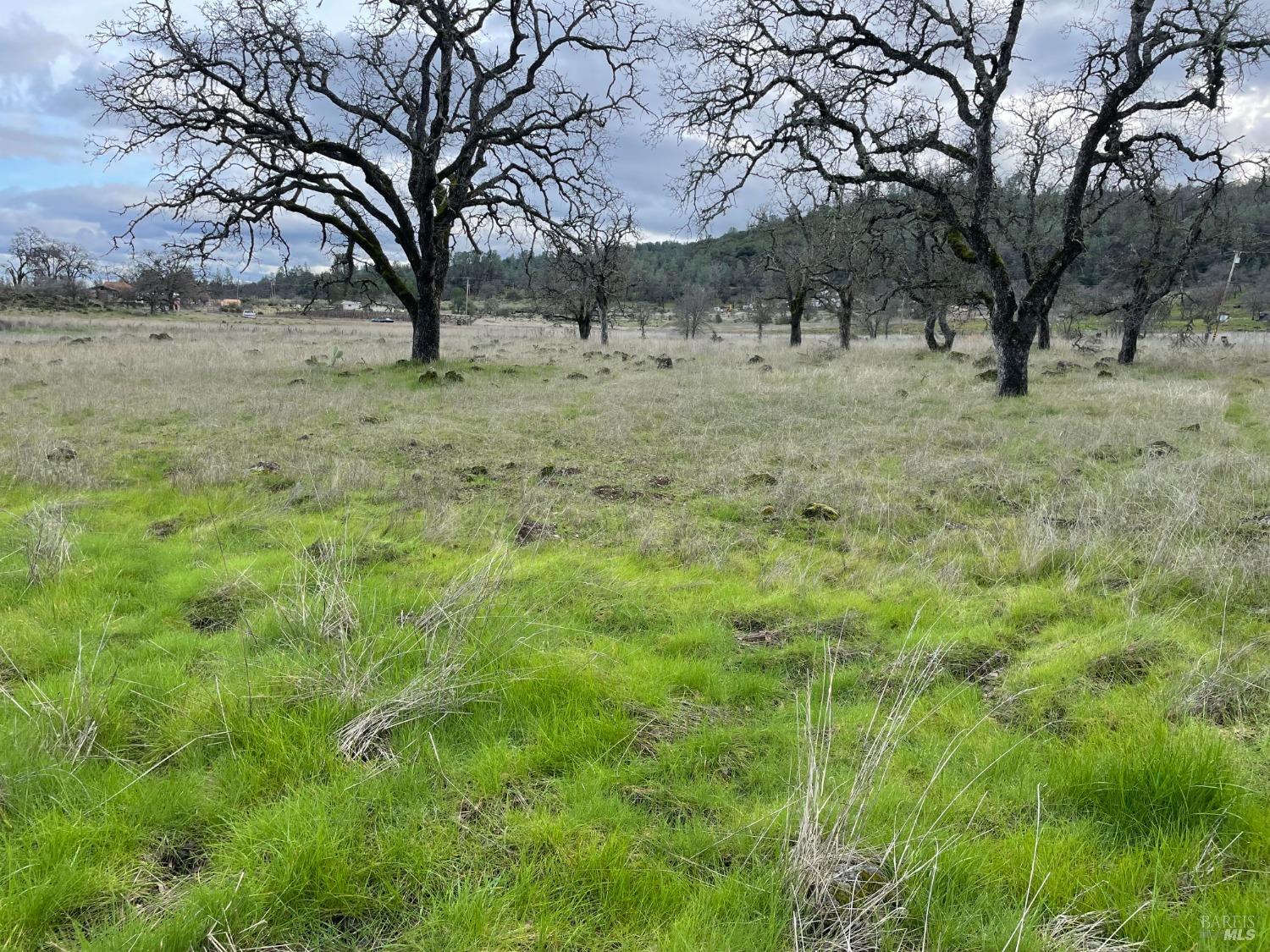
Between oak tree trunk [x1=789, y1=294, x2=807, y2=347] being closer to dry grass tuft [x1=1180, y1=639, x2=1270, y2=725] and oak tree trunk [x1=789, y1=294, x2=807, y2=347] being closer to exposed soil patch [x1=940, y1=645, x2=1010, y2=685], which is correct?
exposed soil patch [x1=940, y1=645, x2=1010, y2=685]

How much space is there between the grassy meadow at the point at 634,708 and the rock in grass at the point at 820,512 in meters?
0.03

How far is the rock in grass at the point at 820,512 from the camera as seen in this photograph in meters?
6.38

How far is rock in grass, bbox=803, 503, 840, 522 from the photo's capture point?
20.9 feet

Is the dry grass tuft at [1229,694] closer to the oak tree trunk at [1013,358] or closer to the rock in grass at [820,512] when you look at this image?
the rock in grass at [820,512]

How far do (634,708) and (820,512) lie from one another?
381 centimetres

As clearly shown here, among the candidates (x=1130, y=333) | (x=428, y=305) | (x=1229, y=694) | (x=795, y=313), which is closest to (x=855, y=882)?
(x=1229, y=694)

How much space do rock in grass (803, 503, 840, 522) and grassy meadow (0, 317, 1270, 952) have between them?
1.1 inches

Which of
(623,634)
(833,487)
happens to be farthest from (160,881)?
(833,487)

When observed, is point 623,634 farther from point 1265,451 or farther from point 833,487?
point 1265,451

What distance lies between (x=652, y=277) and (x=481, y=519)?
90.0 metres

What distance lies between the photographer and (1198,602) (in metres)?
4.24

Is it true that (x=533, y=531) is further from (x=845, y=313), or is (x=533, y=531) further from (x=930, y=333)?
(x=845, y=313)

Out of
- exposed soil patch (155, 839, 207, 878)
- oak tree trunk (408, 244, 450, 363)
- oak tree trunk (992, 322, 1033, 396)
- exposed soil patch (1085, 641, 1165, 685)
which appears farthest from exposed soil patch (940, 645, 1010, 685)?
oak tree trunk (408, 244, 450, 363)

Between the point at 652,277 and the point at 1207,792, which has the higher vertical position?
the point at 652,277
